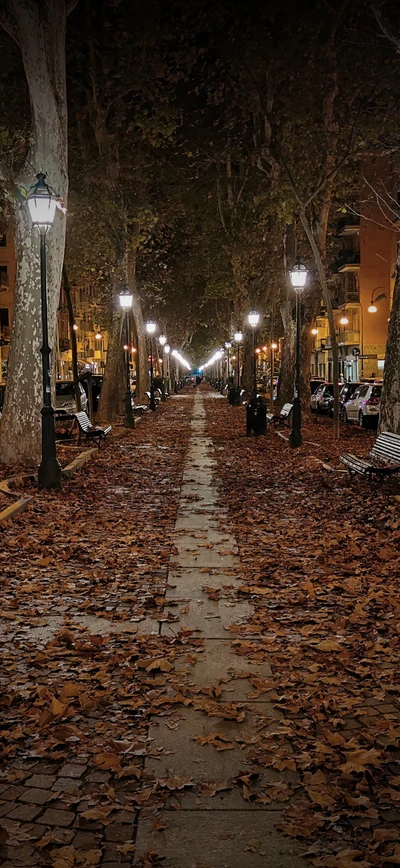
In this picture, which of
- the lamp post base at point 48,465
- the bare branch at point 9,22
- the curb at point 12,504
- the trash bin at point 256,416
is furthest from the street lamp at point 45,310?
the trash bin at point 256,416

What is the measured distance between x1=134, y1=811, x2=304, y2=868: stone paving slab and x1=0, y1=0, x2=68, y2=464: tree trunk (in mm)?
12732

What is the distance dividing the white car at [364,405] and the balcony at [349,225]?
40625 millimetres

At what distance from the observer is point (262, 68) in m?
26.3

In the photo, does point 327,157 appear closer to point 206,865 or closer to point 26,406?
point 26,406

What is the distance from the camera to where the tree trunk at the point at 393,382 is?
16.1m

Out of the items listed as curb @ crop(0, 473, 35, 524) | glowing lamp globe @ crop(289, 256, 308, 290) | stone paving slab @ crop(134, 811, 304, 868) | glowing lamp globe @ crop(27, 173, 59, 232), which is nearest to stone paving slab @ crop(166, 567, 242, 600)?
curb @ crop(0, 473, 35, 524)

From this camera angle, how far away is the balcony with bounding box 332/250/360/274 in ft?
240

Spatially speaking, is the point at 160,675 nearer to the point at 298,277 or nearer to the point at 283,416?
the point at 298,277

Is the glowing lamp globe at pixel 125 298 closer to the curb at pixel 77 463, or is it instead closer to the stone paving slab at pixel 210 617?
the curb at pixel 77 463

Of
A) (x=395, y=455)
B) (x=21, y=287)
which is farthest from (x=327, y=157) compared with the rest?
(x=395, y=455)

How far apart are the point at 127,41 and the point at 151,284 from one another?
25.0 metres

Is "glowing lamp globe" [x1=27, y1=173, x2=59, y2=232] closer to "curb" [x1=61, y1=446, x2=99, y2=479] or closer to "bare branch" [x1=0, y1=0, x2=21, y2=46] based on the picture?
"curb" [x1=61, y1=446, x2=99, y2=479]

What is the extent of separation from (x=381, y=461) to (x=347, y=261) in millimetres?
62737

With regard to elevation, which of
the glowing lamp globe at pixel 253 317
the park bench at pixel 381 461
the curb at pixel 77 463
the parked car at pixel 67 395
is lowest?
the curb at pixel 77 463
